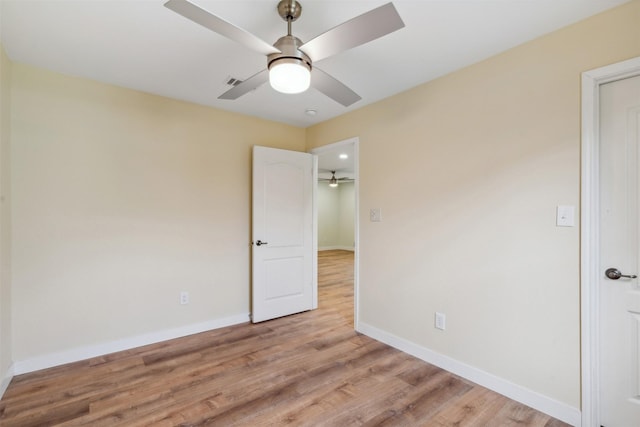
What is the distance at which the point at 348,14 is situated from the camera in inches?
66.7

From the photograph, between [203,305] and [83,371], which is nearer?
[83,371]

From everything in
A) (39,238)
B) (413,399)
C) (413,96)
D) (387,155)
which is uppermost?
(413,96)

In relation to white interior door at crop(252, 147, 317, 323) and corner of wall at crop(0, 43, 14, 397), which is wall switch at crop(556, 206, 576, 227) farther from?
corner of wall at crop(0, 43, 14, 397)

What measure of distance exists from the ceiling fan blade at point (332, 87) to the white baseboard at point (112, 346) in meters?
2.70

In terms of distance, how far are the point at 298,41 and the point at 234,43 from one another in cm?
67

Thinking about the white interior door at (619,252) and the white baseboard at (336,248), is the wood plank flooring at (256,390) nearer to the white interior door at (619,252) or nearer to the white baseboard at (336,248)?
the white interior door at (619,252)

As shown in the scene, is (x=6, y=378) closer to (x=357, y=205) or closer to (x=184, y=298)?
(x=184, y=298)

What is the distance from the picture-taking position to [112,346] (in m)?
2.68

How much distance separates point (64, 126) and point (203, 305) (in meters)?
2.08

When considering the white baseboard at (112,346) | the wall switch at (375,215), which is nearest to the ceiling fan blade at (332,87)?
the wall switch at (375,215)

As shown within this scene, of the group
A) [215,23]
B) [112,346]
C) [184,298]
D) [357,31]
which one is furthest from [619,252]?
[112,346]

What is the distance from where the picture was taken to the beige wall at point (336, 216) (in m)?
10.1

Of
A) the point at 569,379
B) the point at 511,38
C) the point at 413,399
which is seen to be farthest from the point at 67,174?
the point at 569,379

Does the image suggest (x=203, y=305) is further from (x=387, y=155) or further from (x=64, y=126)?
(x=387, y=155)
